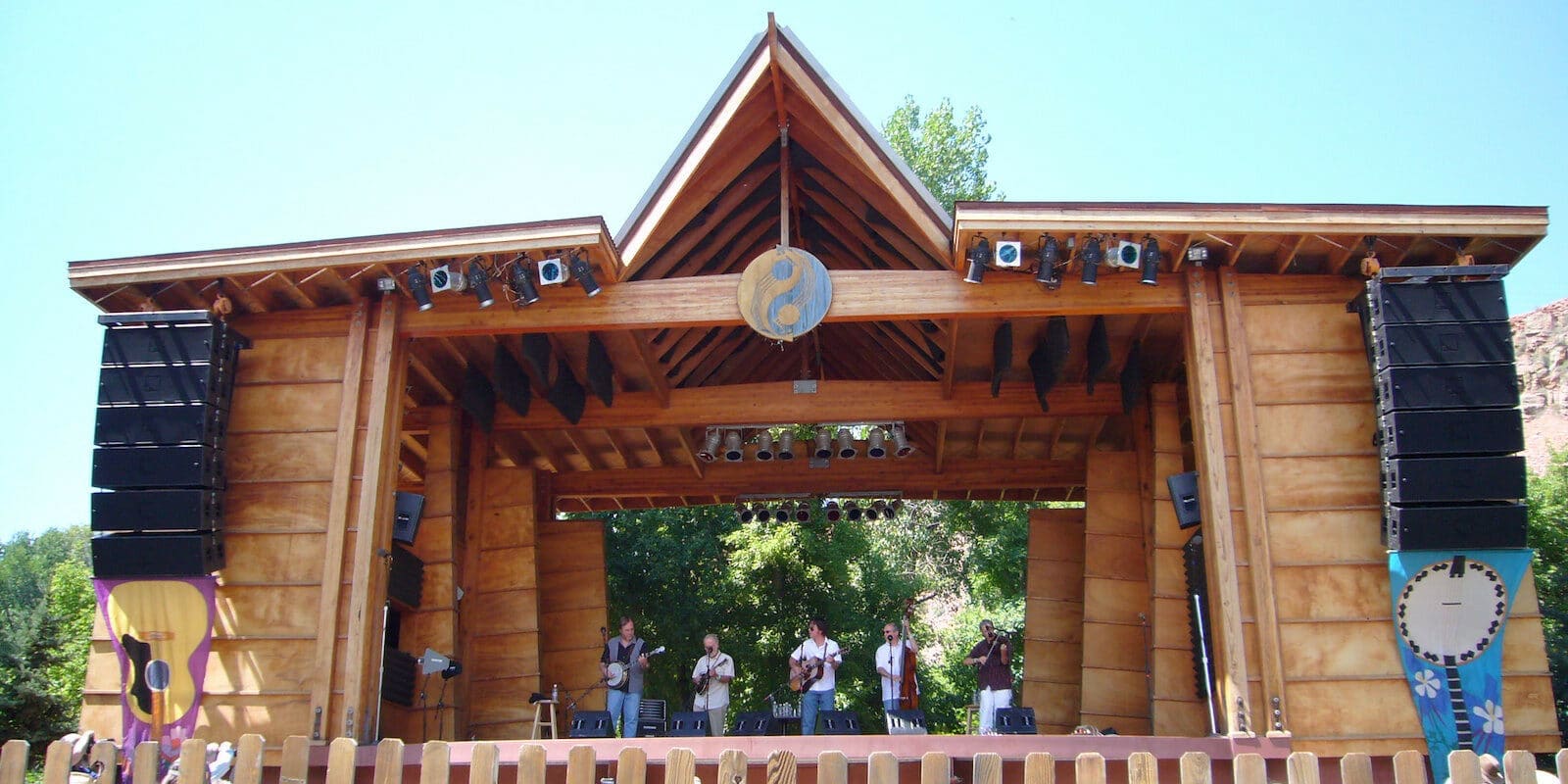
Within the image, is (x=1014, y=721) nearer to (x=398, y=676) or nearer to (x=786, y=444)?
(x=786, y=444)

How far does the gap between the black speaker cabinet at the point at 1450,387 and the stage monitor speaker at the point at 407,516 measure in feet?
25.4

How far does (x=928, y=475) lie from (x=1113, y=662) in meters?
3.61

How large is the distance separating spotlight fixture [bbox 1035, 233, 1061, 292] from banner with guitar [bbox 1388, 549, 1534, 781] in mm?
2953

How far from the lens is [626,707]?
11211mm

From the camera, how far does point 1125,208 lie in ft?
26.5

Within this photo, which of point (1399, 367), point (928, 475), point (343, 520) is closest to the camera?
point (1399, 367)

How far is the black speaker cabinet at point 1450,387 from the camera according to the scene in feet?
24.8

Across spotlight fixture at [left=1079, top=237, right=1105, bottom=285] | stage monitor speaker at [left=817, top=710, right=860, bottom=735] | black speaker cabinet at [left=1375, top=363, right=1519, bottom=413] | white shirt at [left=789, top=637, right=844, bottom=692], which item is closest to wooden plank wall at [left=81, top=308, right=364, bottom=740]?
stage monitor speaker at [left=817, top=710, right=860, bottom=735]

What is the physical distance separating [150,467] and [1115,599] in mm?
8826

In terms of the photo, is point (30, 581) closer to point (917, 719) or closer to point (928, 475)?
point (928, 475)

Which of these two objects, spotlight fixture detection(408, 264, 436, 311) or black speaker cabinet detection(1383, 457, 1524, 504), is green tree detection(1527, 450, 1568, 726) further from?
spotlight fixture detection(408, 264, 436, 311)

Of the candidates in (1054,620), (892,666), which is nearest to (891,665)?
(892,666)

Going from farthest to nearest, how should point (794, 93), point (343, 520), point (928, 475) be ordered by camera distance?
point (928, 475), point (794, 93), point (343, 520)

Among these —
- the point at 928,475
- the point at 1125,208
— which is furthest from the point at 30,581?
the point at 1125,208
